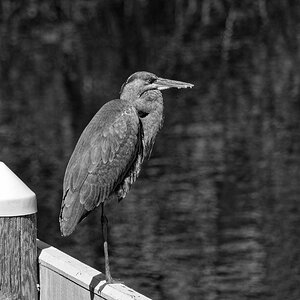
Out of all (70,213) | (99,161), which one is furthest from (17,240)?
(99,161)

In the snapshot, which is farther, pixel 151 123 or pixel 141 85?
pixel 151 123

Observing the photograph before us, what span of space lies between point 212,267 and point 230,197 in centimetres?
176

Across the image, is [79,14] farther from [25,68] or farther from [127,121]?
[127,121]

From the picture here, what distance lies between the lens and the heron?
4.42 metres

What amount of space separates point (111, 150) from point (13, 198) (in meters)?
1.41

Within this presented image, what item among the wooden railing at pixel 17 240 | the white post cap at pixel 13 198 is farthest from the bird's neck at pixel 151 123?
the white post cap at pixel 13 198

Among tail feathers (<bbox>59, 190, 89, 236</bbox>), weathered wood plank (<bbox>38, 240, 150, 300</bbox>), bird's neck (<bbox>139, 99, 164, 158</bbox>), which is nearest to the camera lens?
weathered wood plank (<bbox>38, 240, 150, 300</bbox>)

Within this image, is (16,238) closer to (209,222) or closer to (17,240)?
(17,240)

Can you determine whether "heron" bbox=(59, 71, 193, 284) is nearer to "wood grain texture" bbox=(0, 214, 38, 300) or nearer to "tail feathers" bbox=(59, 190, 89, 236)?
"tail feathers" bbox=(59, 190, 89, 236)

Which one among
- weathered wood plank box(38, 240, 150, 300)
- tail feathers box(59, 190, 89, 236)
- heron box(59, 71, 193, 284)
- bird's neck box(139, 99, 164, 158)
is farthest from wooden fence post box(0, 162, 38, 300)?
bird's neck box(139, 99, 164, 158)

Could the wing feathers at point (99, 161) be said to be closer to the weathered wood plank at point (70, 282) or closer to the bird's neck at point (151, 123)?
the bird's neck at point (151, 123)

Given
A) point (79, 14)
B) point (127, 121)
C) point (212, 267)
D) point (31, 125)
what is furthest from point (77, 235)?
point (79, 14)

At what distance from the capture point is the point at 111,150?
4.62 meters

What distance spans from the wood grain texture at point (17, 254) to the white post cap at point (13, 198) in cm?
2
